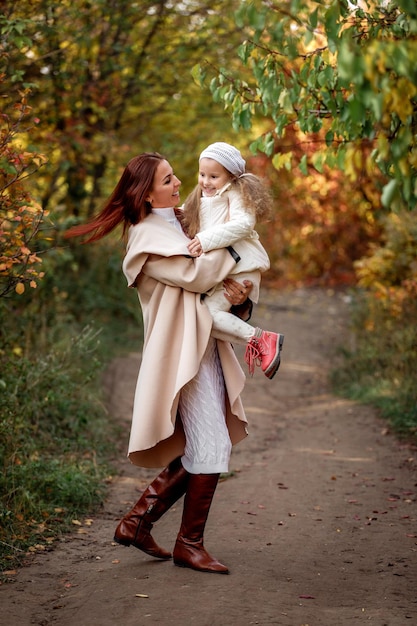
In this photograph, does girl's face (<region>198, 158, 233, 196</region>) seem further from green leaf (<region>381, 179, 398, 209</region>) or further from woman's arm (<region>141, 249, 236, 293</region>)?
green leaf (<region>381, 179, 398, 209</region>)

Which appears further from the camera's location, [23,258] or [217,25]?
[217,25]

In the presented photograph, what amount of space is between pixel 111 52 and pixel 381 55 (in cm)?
761

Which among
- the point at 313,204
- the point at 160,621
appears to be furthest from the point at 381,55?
the point at 313,204

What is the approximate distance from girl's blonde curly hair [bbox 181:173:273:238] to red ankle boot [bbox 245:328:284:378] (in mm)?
530

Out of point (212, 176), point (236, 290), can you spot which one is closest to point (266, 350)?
point (236, 290)

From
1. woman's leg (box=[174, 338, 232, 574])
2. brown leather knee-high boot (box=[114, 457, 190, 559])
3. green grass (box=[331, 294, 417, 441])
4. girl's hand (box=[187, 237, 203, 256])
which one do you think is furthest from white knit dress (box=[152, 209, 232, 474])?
green grass (box=[331, 294, 417, 441])

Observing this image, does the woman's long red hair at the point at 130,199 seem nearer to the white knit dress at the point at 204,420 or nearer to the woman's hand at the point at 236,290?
the white knit dress at the point at 204,420

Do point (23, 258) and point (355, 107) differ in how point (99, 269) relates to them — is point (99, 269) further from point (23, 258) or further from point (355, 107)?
point (355, 107)

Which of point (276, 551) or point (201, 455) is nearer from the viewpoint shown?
point (201, 455)

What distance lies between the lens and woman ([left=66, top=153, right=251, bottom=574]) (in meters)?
3.71

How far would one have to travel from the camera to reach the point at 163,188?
12.5ft

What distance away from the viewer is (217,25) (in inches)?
409

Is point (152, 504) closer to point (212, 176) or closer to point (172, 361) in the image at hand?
point (172, 361)

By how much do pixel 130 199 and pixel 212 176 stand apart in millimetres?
386
